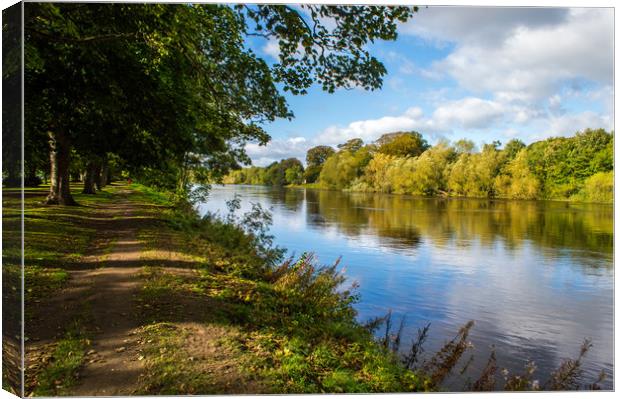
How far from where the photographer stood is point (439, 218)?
669 cm

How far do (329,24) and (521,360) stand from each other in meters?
3.87

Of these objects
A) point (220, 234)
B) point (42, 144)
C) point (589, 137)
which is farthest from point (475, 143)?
point (42, 144)

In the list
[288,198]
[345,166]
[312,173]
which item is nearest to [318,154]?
[312,173]

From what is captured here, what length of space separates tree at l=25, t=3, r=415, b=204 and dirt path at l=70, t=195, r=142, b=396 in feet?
5.00

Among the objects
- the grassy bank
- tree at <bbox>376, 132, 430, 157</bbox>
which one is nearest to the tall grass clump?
the grassy bank

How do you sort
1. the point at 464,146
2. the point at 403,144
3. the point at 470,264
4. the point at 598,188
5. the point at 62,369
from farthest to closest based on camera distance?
the point at 470,264 → the point at 464,146 → the point at 403,144 → the point at 598,188 → the point at 62,369

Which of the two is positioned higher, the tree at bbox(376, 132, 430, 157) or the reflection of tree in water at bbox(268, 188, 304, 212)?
the tree at bbox(376, 132, 430, 157)

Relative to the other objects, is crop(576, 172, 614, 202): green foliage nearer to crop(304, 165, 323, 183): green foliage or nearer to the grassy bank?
the grassy bank

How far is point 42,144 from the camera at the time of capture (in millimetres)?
9555

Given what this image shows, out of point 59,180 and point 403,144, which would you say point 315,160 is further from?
point 59,180

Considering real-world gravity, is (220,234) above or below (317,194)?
below

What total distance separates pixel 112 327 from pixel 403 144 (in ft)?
10.7

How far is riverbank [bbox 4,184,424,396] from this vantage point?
3457 millimetres

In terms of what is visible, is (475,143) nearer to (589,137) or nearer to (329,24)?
(589,137)
